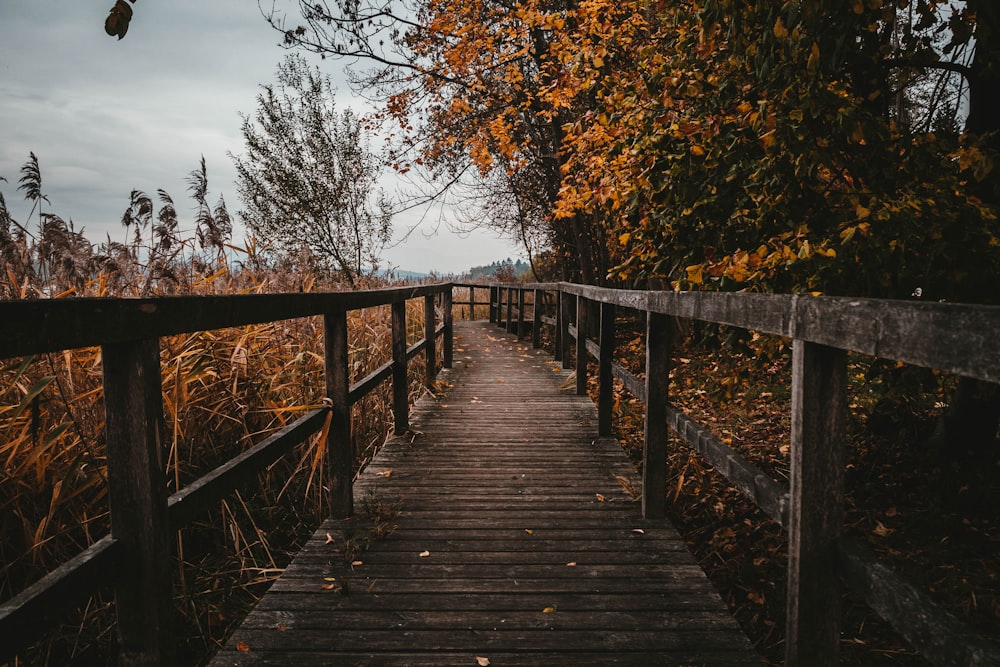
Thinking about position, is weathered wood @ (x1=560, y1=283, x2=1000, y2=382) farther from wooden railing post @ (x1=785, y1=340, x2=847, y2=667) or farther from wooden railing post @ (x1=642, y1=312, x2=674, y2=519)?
wooden railing post @ (x1=642, y1=312, x2=674, y2=519)

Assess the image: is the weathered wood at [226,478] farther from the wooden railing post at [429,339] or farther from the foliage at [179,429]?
the wooden railing post at [429,339]

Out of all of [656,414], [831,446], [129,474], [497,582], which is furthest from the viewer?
[656,414]

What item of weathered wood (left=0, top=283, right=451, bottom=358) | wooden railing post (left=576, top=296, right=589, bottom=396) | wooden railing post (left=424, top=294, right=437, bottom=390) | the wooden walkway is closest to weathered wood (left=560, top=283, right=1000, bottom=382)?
the wooden walkway

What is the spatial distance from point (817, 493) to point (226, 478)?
174cm

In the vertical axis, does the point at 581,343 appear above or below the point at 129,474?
below

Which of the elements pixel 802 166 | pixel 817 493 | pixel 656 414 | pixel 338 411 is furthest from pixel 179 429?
pixel 802 166

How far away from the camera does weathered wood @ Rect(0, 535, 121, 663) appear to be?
1103mm

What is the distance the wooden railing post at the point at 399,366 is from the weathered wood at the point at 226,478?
170 centimetres

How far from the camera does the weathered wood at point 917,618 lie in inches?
43.7

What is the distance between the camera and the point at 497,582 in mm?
2479

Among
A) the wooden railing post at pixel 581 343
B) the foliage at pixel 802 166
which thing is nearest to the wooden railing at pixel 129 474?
the foliage at pixel 802 166

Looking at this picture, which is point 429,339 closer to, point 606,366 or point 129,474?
point 606,366

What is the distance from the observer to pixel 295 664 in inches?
76.4

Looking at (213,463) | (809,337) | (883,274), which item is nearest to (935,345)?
(809,337)
